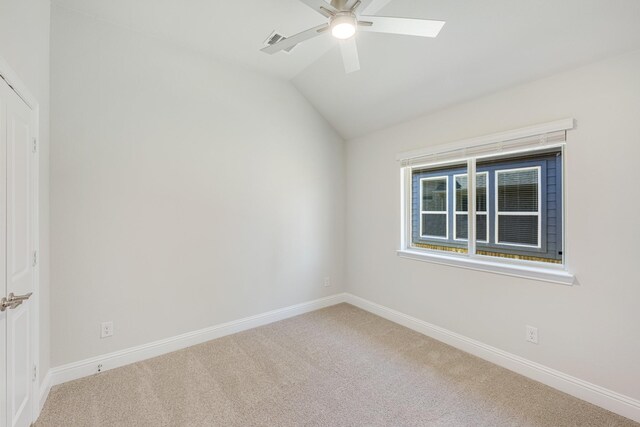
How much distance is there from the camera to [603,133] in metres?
1.93

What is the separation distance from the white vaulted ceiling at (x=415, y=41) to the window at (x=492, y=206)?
520mm

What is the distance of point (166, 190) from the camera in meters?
2.66

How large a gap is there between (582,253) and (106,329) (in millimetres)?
3780

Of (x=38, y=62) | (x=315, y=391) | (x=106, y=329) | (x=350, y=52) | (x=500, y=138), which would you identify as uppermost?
(x=350, y=52)

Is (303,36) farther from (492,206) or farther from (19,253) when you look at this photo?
(492,206)

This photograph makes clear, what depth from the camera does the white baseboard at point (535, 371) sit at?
1.86 metres

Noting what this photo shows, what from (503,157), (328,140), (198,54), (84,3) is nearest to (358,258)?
(328,140)

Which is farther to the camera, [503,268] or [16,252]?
[503,268]

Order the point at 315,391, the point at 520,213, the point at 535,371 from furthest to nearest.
Answer: 1. the point at 520,213
2. the point at 535,371
3. the point at 315,391

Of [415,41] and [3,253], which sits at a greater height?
[415,41]

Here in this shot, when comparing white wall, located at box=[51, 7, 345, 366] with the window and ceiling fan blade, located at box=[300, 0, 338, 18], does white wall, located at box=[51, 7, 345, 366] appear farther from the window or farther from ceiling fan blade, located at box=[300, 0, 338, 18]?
ceiling fan blade, located at box=[300, 0, 338, 18]

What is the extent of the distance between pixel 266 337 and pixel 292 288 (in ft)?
2.34

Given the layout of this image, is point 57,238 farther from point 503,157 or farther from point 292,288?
point 503,157

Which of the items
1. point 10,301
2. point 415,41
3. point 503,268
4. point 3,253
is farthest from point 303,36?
point 503,268
